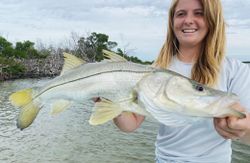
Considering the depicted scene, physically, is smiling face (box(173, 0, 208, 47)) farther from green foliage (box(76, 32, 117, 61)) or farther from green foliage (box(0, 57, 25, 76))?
green foliage (box(76, 32, 117, 61))

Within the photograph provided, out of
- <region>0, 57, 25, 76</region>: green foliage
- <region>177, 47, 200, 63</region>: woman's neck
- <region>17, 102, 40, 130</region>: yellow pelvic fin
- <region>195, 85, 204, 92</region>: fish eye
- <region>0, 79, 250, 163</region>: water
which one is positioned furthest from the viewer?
<region>0, 57, 25, 76</region>: green foliage

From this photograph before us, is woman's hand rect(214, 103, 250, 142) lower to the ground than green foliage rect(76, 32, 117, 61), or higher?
higher

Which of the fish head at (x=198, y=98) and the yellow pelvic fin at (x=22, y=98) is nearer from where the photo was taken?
the fish head at (x=198, y=98)

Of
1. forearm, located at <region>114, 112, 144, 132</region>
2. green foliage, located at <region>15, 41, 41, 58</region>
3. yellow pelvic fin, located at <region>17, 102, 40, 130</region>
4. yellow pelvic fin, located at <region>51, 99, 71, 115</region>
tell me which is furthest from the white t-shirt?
green foliage, located at <region>15, 41, 41, 58</region>

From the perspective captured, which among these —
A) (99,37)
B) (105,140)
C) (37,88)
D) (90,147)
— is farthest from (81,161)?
(99,37)

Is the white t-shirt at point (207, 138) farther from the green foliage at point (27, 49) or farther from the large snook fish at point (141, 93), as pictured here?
the green foliage at point (27, 49)

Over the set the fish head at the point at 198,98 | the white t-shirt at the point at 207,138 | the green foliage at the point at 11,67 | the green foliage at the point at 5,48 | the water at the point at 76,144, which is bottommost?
the green foliage at the point at 11,67

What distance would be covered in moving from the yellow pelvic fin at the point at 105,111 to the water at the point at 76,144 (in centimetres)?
1186

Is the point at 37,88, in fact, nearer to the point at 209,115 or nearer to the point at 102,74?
the point at 102,74

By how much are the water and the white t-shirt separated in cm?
1142

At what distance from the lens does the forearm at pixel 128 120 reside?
304 cm

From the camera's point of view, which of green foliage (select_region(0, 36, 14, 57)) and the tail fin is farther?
green foliage (select_region(0, 36, 14, 57))

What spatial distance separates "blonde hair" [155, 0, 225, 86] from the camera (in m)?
2.96

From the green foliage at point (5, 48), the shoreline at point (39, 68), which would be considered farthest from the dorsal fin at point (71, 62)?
the green foliage at point (5, 48)
